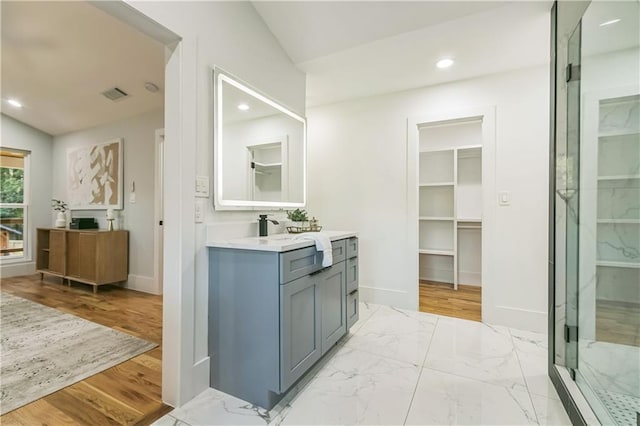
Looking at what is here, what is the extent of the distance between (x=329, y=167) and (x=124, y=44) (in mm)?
2333

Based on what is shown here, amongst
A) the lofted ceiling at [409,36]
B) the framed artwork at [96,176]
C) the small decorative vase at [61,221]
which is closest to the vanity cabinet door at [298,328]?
the lofted ceiling at [409,36]

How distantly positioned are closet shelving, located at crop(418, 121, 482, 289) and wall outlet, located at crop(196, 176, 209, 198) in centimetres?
286

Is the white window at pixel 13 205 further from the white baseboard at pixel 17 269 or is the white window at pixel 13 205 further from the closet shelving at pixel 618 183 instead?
the closet shelving at pixel 618 183

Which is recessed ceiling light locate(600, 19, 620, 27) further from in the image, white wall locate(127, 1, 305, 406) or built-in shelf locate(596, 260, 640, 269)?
white wall locate(127, 1, 305, 406)

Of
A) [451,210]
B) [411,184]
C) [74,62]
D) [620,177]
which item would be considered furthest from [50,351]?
[451,210]

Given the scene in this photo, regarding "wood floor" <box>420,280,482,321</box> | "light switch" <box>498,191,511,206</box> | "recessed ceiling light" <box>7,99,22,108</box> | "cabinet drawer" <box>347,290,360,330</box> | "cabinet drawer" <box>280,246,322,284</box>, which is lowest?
"wood floor" <box>420,280,482,321</box>

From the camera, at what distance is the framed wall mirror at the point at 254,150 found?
1.85 metres

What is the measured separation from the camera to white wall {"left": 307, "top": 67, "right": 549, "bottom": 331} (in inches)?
99.1

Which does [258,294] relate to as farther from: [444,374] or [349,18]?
[349,18]

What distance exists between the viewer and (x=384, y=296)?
317 centimetres

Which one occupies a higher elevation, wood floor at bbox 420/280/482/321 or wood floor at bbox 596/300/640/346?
wood floor at bbox 596/300/640/346

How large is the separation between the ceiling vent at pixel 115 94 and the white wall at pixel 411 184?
2279mm

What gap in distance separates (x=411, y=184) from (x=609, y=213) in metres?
1.62

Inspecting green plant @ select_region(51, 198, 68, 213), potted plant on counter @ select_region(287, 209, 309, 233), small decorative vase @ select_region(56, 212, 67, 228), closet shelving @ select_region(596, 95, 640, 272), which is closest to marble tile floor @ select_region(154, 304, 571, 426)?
closet shelving @ select_region(596, 95, 640, 272)
